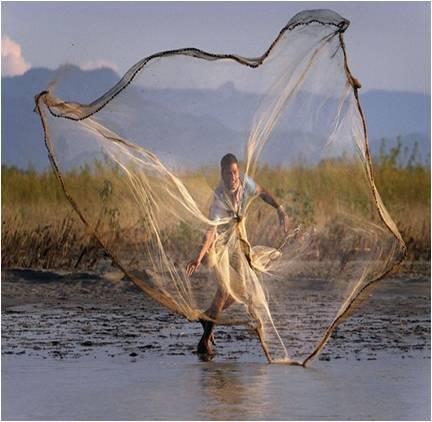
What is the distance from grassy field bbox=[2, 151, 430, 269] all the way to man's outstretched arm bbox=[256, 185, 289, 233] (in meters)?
0.21

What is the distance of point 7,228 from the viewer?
2003 centimetres

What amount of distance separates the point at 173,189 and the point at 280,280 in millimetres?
1180

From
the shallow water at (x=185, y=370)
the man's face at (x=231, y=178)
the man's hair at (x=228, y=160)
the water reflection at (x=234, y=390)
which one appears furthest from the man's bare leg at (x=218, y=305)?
the man's hair at (x=228, y=160)

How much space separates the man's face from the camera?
11711mm

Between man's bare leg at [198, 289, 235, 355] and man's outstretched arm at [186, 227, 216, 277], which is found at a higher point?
man's outstretched arm at [186, 227, 216, 277]

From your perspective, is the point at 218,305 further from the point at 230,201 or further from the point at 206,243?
the point at 230,201

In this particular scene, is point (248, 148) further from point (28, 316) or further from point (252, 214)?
point (28, 316)

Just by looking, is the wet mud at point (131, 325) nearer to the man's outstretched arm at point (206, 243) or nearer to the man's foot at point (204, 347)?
the man's foot at point (204, 347)

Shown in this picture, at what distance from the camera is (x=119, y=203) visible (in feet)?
49.8

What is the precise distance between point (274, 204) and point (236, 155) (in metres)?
0.47

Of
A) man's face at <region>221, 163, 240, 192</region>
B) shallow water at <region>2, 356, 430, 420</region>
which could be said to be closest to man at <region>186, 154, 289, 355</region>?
man's face at <region>221, 163, 240, 192</region>

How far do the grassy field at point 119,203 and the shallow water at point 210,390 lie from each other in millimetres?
1079

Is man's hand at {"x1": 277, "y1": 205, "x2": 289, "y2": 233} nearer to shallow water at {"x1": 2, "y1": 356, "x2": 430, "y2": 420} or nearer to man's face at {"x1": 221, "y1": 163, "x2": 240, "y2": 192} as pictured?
man's face at {"x1": 221, "y1": 163, "x2": 240, "y2": 192}

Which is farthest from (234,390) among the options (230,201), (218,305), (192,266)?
(230,201)
